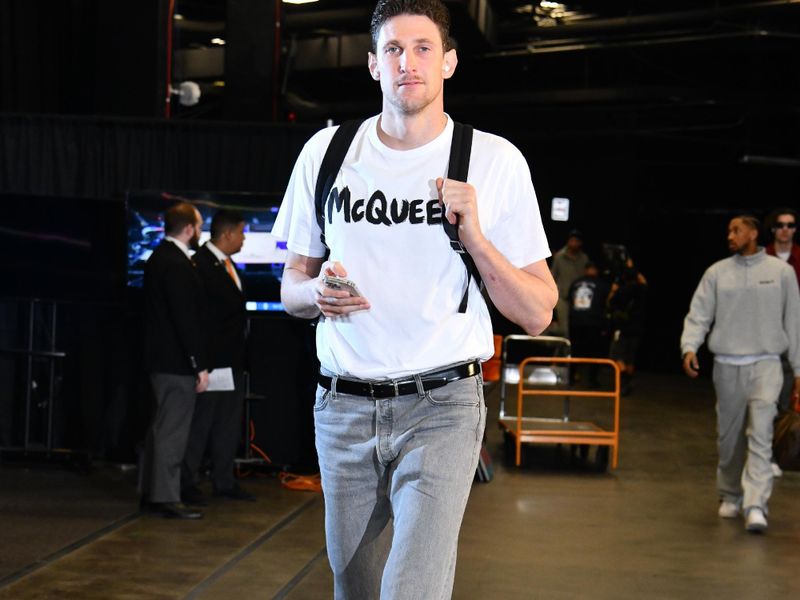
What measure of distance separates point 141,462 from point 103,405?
1196 mm

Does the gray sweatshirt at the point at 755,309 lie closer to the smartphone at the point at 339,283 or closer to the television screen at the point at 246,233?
the television screen at the point at 246,233

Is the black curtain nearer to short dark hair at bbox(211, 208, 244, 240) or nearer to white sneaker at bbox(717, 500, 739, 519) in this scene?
short dark hair at bbox(211, 208, 244, 240)

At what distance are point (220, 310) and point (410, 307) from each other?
448 centimetres

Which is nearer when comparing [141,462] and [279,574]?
[279,574]

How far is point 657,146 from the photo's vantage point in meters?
19.1

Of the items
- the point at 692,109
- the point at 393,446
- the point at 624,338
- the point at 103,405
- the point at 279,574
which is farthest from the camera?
the point at 692,109

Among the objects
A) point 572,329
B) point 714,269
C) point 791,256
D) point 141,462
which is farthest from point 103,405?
point 572,329

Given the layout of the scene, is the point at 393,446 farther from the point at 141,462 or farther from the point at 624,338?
the point at 624,338

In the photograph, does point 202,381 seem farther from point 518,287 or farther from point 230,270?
point 518,287

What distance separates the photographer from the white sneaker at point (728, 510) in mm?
7188

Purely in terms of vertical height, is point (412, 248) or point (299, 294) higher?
point (412, 248)

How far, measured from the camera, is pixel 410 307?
8.56 ft

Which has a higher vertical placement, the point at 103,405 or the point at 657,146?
the point at 657,146

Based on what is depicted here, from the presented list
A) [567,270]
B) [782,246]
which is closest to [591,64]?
[567,270]
